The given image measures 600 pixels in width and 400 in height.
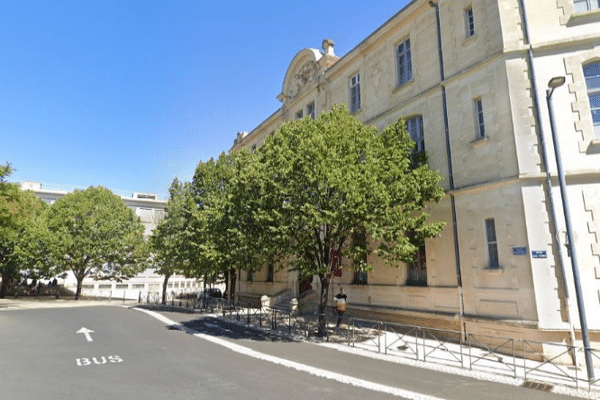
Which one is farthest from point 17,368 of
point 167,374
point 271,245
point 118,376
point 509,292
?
point 509,292

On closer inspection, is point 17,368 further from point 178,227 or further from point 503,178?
point 178,227

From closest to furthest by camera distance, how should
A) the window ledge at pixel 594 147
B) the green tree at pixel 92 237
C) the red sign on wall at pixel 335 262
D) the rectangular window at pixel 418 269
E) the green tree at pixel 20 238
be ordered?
the window ledge at pixel 594 147 → the red sign on wall at pixel 335 262 → the rectangular window at pixel 418 269 → the green tree at pixel 20 238 → the green tree at pixel 92 237

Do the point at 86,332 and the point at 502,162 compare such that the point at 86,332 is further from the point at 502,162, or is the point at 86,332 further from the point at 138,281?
the point at 138,281

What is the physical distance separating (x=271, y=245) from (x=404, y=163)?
5983 millimetres

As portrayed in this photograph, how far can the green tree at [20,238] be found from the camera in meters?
23.8

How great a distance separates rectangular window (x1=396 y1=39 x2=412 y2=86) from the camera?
685 inches

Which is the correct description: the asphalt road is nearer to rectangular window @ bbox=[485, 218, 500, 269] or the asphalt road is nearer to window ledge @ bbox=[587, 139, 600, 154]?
rectangular window @ bbox=[485, 218, 500, 269]

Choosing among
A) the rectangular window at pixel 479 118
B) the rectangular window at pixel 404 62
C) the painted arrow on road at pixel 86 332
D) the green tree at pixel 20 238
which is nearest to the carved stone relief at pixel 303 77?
the rectangular window at pixel 404 62

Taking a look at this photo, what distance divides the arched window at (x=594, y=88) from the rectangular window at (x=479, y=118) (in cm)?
326

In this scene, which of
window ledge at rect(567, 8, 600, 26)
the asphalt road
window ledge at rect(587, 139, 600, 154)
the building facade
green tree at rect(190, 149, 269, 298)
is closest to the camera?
the asphalt road

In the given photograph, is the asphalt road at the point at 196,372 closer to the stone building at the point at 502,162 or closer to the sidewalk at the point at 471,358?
the sidewalk at the point at 471,358

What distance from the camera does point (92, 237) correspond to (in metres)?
34.4

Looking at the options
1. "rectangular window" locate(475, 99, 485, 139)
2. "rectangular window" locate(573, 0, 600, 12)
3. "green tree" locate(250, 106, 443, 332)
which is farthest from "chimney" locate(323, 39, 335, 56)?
"rectangular window" locate(573, 0, 600, 12)

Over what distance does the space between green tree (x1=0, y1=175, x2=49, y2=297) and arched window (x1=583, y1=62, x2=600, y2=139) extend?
3051 cm
